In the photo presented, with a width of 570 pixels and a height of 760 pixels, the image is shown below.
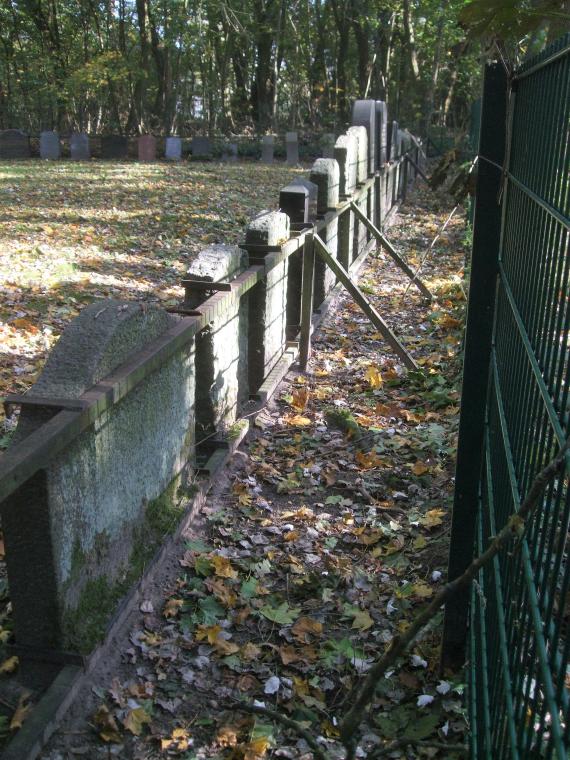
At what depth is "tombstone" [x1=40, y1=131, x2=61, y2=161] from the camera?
26.2 m

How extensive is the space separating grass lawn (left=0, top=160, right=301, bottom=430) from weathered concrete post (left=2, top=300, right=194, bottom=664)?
2.41m

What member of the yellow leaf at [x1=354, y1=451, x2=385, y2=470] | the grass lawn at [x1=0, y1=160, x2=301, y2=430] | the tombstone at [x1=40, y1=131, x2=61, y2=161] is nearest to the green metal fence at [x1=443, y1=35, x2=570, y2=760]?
the yellow leaf at [x1=354, y1=451, x2=385, y2=470]

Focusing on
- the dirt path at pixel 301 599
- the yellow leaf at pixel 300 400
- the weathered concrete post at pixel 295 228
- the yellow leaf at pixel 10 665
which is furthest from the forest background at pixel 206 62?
the yellow leaf at pixel 10 665

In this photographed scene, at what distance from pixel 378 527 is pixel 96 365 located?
2114 mm

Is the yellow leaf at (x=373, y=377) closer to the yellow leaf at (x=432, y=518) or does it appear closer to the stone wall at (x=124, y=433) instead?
the stone wall at (x=124, y=433)

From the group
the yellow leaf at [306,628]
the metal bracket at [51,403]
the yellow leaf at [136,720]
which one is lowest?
the yellow leaf at [306,628]

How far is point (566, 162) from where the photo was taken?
1711 millimetres

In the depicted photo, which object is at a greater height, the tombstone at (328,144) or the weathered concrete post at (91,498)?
the tombstone at (328,144)

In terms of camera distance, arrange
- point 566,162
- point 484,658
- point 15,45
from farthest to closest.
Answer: point 15,45, point 484,658, point 566,162

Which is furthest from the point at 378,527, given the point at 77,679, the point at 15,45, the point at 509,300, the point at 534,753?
the point at 15,45

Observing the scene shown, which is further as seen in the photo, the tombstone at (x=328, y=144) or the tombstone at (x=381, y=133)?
the tombstone at (x=328, y=144)

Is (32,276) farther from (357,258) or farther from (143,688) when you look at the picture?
(143,688)

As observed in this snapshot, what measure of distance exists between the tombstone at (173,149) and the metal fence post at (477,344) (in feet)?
83.9

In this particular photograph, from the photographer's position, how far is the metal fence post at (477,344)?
9.55 ft
